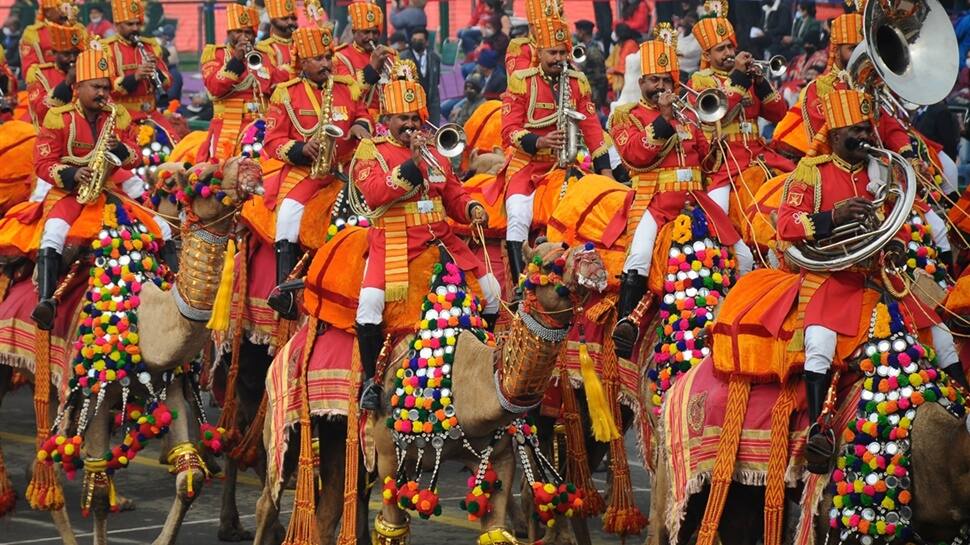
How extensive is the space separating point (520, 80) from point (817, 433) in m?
6.40

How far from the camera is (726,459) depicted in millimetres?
11555

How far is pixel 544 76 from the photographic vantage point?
1670cm

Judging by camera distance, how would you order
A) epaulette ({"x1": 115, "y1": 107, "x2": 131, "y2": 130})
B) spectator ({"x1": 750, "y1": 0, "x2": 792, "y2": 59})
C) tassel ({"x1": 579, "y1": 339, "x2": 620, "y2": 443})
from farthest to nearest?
spectator ({"x1": 750, "y1": 0, "x2": 792, "y2": 59}) < epaulette ({"x1": 115, "y1": 107, "x2": 131, "y2": 130}) < tassel ({"x1": 579, "y1": 339, "x2": 620, "y2": 443})

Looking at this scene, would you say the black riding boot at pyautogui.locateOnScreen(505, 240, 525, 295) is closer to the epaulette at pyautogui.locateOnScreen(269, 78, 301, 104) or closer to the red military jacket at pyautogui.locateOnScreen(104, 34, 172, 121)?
the epaulette at pyautogui.locateOnScreen(269, 78, 301, 104)

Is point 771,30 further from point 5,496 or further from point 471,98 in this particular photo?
point 5,496

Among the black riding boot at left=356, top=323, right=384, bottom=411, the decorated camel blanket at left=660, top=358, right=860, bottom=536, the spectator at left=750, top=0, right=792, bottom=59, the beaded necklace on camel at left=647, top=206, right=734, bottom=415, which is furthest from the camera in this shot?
the spectator at left=750, top=0, right=792, bottom=59

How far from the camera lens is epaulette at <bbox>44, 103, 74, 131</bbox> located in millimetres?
14891

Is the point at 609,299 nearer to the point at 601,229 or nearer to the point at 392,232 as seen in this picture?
the point at 601,229

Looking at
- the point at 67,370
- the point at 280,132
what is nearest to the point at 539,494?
the point at 67,370

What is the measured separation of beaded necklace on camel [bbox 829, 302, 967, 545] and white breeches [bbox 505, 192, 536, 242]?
5.41m

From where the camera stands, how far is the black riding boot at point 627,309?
13734mm

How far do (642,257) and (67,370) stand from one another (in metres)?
4.05

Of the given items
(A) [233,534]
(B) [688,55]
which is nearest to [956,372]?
(A) [233,534]

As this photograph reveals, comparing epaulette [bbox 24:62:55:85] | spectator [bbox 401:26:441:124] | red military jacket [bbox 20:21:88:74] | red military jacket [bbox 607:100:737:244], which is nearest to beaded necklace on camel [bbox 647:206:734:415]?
red military jacket [bbox 607:100:737:244]
